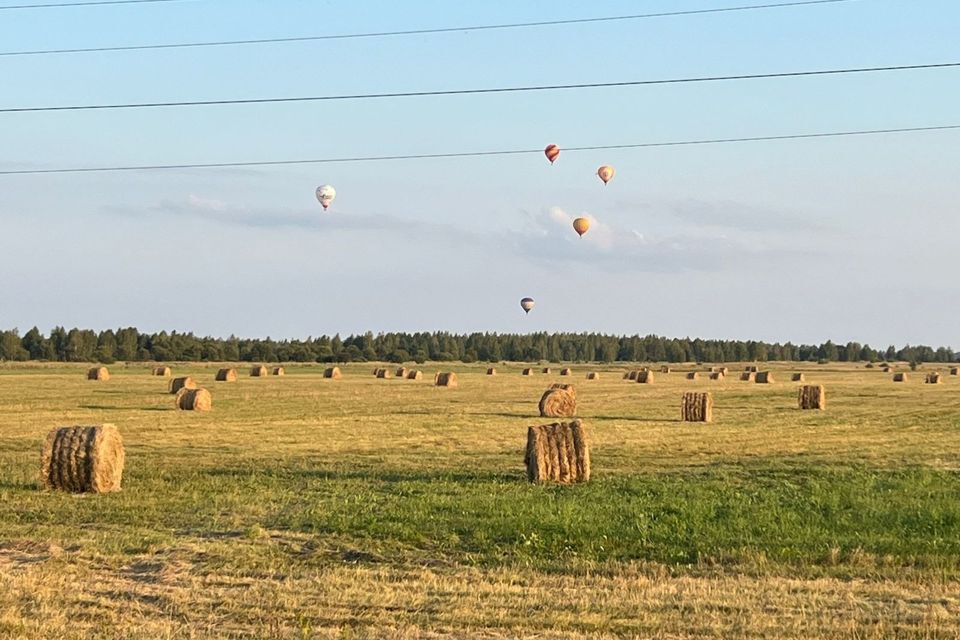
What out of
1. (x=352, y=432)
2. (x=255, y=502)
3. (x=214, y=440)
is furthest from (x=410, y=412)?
(x=255, y=502)

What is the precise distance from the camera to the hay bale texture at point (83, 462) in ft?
55.8

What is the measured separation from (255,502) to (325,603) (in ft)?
20.9

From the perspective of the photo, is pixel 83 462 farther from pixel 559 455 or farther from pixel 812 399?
pixel 812 399

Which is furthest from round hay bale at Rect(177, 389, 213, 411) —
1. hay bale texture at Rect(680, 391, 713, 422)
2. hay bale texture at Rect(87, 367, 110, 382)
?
hay bale texture at Rect(87, 367, 110, 382)

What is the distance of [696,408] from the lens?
32.7 meters

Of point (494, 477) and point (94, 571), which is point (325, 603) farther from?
point (494, 477)

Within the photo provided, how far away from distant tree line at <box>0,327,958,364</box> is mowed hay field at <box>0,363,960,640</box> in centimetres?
9364

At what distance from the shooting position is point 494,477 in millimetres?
18453

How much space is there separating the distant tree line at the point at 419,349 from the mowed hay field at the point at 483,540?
93.6 m

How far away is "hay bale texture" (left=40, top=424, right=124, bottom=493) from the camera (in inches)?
669

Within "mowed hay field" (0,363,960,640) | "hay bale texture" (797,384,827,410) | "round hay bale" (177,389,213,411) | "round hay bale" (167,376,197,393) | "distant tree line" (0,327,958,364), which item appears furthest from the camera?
"distant tree line" (0,327,958,364)

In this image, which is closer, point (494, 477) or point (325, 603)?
point (325, 603)

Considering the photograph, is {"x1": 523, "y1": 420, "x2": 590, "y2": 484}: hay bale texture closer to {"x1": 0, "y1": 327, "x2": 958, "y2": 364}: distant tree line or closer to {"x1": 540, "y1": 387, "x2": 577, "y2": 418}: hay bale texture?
{"x1": 540, "y1": 387, "x2": 577, "y2": 418}: hay bale texture

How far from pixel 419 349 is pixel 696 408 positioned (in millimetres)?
119271
